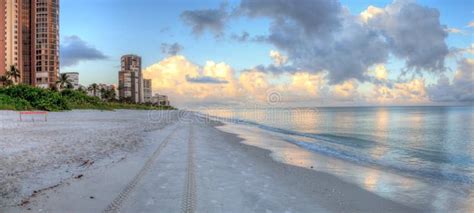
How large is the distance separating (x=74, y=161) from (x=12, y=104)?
139ft

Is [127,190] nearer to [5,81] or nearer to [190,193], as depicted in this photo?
[190,193]

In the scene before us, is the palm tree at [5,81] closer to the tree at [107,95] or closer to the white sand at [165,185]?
the tree at [107,95]

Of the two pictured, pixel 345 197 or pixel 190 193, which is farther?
pixel 345 197

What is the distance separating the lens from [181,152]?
14164mm

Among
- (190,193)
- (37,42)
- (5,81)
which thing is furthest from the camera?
(37,42)

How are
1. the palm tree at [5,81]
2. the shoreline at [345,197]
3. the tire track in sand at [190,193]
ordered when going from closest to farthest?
1. the tire track in sand at [190,193]
2. the shoreline at [345,197]
3. the palm tree at [5,81]

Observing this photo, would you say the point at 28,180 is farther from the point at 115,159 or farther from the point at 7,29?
the point at 7,29

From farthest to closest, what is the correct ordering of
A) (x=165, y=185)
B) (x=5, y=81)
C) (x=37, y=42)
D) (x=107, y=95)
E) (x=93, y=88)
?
(x=93, y=88)
(x=107, y=95)
(x=37, y=42)
(x=5, y=81)
(x=165, y=185)

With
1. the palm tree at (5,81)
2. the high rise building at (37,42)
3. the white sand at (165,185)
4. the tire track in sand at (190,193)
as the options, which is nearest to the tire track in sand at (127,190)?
the white sand at (165,185)

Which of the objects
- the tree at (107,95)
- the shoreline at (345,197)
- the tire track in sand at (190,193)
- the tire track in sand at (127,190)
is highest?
the tree at (107,95)

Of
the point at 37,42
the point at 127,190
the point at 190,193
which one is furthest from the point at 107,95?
the point at 190,193

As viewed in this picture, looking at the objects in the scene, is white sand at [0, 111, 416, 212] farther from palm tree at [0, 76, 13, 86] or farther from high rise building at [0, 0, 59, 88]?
high rise building at [0, 0, 59, 88]

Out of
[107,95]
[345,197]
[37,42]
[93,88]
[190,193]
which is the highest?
[37,42]

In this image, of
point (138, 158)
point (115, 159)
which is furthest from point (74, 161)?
point (138, 158)
